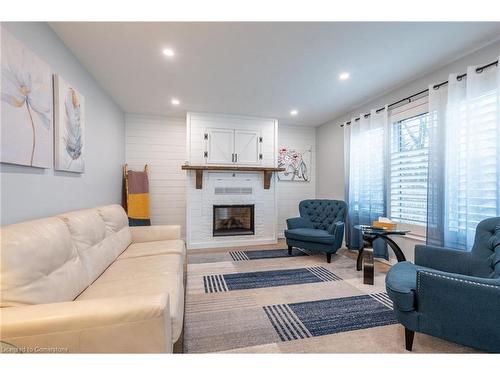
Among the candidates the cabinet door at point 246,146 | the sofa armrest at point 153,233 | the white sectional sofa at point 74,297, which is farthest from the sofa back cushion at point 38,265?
the cabinet door at point 246,146

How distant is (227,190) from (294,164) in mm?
1739

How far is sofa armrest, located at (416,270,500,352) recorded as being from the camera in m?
1.25

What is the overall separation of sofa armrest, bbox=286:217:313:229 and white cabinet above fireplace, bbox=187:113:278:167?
1243 mm

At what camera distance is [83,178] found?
2.47 metres

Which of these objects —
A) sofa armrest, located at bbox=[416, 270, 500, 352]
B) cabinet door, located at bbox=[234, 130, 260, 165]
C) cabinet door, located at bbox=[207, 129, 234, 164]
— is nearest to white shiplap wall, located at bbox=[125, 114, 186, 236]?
cabinet door, located at bbox=[207, 129, 234, 164]

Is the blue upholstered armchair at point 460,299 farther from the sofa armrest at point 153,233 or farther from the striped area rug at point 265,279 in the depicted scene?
the sofa armrest at point 153,233

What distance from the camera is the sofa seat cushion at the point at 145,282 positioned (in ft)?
4.48

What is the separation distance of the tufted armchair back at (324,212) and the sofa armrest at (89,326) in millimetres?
3189

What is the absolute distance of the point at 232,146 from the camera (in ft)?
14.0

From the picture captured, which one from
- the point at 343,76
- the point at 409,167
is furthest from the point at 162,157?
the point at 409,167

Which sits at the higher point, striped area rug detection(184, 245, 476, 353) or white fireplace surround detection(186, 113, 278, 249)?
white fireplace surround detection(186, 113, 278, 249)

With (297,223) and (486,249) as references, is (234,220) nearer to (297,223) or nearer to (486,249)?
(297,223)

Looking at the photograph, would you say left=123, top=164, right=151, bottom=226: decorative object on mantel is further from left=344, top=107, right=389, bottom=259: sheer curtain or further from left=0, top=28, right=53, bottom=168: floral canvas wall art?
left=344, top=107, right=389, bottom=259: sheer curtain
